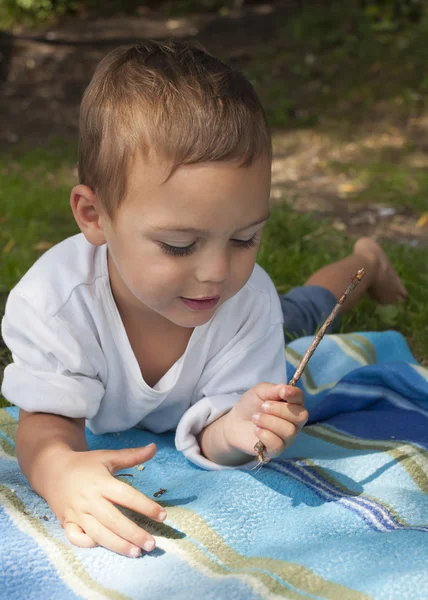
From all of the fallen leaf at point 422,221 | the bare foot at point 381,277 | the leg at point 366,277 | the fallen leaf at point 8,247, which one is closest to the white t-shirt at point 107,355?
the leg at point 366,277

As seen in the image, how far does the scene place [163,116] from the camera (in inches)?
67.2

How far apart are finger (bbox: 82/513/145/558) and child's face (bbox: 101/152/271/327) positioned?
1.62ft

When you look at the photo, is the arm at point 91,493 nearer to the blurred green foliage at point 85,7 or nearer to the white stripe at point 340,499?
the white stripe at point 340,499

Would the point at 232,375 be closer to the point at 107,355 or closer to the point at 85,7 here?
the point at 107,355

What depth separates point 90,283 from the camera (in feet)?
6.74

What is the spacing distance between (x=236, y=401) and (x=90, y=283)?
478mm

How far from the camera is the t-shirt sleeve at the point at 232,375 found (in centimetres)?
208

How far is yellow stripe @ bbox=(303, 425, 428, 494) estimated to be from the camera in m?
2.02

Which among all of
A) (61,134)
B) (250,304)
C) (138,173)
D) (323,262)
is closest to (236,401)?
(250,304)

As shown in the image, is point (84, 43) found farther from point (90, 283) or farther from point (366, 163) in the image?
point (90, 283)

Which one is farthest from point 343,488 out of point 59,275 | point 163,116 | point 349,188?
point 349,188

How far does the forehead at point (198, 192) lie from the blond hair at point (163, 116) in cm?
2

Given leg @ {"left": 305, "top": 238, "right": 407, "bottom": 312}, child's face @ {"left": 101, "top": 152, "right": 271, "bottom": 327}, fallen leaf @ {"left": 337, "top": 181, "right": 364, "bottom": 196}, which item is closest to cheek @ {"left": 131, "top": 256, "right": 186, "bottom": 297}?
child's face @ {"left": 101, "top": 152, "right": 271, "bottom": 327}

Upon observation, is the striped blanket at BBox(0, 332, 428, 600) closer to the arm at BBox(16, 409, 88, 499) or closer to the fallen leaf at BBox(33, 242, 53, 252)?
the arm at BBox(16, 409, 88, 499)
